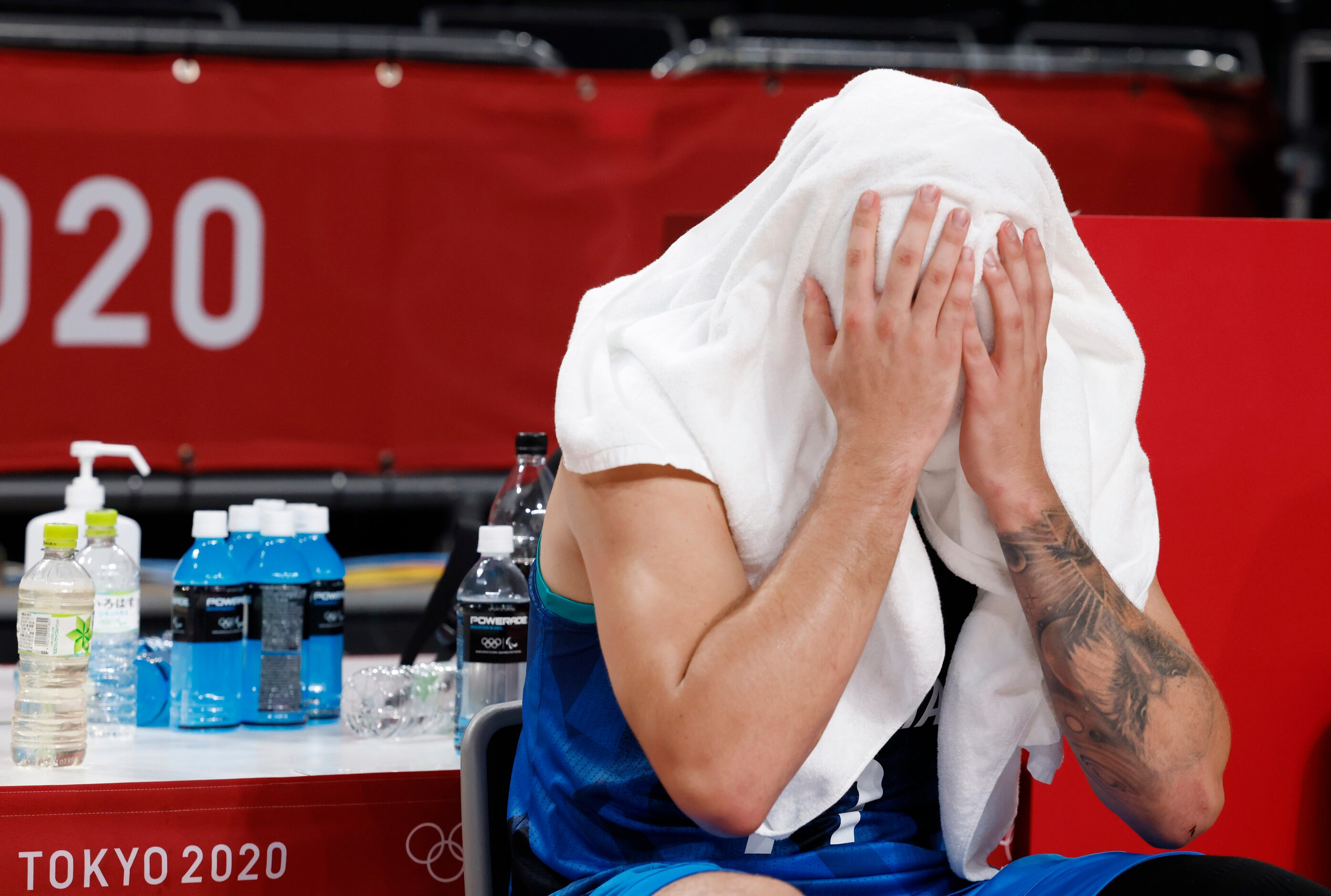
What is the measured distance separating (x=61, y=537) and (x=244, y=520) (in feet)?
0.85

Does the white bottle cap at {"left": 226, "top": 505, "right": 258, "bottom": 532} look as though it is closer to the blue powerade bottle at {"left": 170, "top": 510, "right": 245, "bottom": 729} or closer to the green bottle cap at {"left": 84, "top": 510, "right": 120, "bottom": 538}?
the blue powerade bottle at {"left": 170, "top": 510, "right": 245, "bottom": 729}

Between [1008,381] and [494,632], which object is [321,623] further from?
[1008,381]

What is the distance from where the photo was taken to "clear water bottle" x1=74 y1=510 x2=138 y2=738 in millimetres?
1556

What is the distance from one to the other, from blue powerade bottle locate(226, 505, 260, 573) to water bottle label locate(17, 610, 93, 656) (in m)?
0.25

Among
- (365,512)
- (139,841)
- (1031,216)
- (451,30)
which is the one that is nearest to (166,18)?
(451,30)

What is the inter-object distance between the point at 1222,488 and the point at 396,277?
2175mm

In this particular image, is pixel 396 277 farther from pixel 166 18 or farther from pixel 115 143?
pixel 166 18

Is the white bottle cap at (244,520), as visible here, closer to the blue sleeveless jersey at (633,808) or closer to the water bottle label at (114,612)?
the water bottle label at (114,612)

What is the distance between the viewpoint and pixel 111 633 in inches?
61.8

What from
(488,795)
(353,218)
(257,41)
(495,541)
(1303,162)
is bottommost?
(488,795)

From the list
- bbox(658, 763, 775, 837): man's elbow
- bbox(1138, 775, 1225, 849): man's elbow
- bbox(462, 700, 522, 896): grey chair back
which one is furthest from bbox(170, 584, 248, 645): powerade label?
bbox(1138, 775, 1225, 849): man's elbow

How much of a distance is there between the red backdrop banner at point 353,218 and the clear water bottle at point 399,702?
1.58 m

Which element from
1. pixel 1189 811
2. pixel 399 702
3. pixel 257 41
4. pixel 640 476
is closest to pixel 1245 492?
pixel 1189 811

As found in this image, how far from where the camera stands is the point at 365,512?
3.32 m
